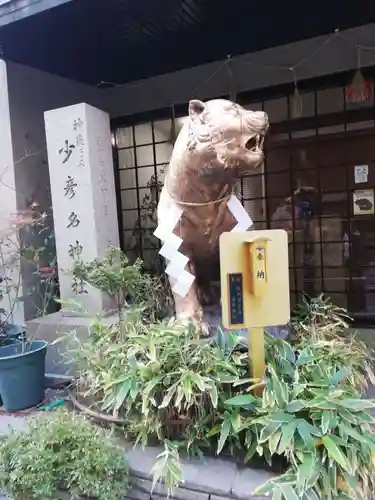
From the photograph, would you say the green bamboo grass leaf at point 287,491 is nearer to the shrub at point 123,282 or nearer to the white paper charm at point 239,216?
the white paper charm at point 239,216

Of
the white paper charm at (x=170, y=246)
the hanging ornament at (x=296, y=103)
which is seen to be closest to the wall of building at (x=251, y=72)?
the hanging ornament at (x=296, y=103)

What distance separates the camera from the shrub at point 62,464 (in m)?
2.25

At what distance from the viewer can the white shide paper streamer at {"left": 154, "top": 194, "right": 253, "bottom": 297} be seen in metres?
3.26

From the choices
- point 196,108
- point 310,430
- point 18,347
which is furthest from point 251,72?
point 310,430

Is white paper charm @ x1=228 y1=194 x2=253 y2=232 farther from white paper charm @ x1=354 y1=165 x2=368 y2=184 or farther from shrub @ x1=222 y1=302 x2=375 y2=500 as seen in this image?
white paper charm @ x1=354 y1=165 x2=368 y2=184

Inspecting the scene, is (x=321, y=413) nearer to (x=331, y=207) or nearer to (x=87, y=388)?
(x=87, y=388)

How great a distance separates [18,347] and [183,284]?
2.02m

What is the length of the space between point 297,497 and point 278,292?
105cm

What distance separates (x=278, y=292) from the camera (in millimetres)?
2465

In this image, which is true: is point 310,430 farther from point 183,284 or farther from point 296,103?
point 296,103

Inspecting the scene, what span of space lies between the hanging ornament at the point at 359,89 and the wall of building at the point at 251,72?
8.5 inches

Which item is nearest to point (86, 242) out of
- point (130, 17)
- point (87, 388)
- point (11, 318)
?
point (87, 388)

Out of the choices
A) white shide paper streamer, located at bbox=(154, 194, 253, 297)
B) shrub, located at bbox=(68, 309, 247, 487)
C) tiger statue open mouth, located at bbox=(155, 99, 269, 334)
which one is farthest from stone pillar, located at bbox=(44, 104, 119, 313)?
shrub, located at bbox=(68, 309, 247, 487)

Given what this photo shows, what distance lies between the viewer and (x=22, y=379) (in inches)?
145
